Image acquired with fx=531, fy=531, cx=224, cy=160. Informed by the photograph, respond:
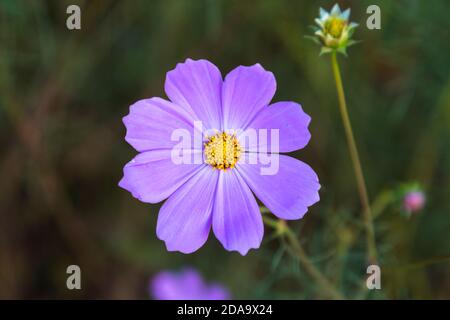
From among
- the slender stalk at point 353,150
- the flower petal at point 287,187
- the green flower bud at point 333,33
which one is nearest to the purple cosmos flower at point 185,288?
the slender stalk at point 353,150

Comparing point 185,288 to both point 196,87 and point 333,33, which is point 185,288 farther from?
point 333,33

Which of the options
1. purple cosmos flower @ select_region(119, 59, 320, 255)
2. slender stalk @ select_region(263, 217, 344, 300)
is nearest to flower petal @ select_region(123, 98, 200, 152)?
purple cosmos flower @ select_region(119, 59, 320, 255)

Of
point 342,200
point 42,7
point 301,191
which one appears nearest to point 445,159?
point 342,200

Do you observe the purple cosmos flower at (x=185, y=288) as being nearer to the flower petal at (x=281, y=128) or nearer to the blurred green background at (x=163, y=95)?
the blurred green background at (x=163, y=95)

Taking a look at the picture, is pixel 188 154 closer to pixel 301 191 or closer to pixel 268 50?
pixel 301 191
